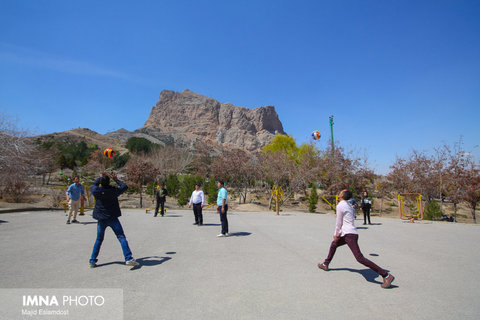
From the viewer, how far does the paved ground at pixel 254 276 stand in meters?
3.33

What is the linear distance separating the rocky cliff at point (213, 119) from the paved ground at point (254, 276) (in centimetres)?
15502

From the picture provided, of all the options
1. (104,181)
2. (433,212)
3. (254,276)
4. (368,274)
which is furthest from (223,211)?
(433,212)

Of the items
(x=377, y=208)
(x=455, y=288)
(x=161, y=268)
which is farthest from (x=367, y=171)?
(x=161, y=268)

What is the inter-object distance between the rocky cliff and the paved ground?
155021mm

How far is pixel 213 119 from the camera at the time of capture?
179 m

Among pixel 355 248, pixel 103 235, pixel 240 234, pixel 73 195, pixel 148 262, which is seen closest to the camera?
pixel 355 248

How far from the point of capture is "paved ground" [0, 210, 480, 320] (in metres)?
3.33

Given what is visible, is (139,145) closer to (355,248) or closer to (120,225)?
(120,225)

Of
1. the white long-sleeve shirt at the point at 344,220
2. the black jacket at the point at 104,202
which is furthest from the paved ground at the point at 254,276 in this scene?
the black jacket at the point at 104,202

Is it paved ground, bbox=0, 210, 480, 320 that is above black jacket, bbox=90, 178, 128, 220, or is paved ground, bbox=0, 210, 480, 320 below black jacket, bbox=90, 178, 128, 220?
below

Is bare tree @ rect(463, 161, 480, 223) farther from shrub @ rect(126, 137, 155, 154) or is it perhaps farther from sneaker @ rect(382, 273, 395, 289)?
shrub @ rect(126, 137, 155, 154)

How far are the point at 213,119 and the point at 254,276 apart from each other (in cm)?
17786

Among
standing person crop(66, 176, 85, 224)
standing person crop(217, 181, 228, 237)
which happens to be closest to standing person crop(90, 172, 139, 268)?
standing person crop(217, 181, 228, 237)

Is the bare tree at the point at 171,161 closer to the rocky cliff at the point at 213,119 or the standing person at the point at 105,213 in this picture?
the standing person at the point at 105,213
